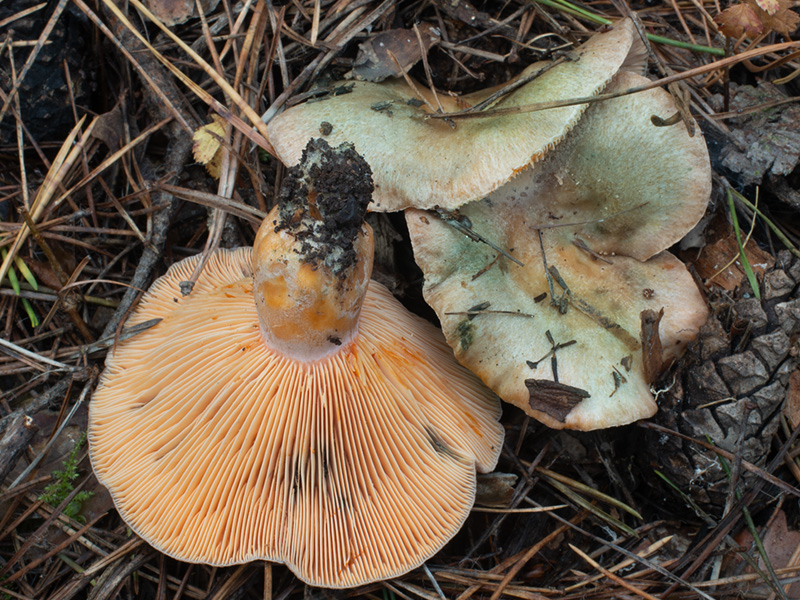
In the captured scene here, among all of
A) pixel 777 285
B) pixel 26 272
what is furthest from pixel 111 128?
pixel 777 285

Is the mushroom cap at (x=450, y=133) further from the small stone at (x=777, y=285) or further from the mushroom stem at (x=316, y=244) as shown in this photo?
the small stone at (x=777, y=285)

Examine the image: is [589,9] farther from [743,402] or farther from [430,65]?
[743,402]

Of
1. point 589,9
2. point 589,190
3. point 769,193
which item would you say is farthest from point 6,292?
point 769,193

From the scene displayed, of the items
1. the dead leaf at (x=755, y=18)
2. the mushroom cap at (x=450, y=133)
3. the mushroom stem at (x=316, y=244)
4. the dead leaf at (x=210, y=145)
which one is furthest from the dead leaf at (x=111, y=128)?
the dead leaf at (x=755, y=18)

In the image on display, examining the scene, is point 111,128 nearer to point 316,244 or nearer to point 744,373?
point 316,244

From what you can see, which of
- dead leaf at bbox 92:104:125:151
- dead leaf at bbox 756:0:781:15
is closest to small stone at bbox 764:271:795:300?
dead leaf at bbox 756:0:781:15

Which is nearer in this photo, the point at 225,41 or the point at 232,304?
the point at 232,304
